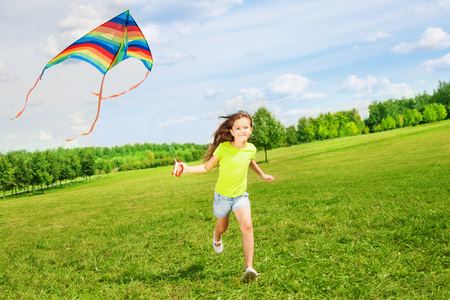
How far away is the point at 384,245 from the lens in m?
5.97

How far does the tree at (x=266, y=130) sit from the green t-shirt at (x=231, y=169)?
131ft

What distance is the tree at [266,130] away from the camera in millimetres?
45281

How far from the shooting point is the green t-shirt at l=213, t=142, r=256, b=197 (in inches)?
203

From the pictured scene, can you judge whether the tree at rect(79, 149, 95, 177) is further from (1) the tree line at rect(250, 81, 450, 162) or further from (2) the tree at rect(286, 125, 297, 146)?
(2) the tree at rect(286, 125, 297, 146)

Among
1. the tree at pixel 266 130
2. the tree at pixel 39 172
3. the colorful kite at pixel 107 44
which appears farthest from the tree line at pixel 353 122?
the colorful kite at pixel 107 44

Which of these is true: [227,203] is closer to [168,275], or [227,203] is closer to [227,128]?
[227,128]

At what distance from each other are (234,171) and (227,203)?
1.78 feet

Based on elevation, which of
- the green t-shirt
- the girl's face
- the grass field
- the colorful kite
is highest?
the colorful kite

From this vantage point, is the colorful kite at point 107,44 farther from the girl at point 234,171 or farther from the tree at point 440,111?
the tree at point 440,111

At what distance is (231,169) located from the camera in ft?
17.0

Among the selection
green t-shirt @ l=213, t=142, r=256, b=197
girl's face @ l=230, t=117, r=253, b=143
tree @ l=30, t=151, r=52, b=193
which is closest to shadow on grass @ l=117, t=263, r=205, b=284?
green t-shirt @ l=213, t=142, r=256, b=197

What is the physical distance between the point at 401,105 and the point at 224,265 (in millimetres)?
137403

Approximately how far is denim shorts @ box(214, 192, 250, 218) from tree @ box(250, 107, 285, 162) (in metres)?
40.0

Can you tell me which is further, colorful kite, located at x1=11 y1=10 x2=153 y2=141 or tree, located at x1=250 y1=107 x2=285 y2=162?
tree, located at x1=250 y1=107 x2=285 y2=162
